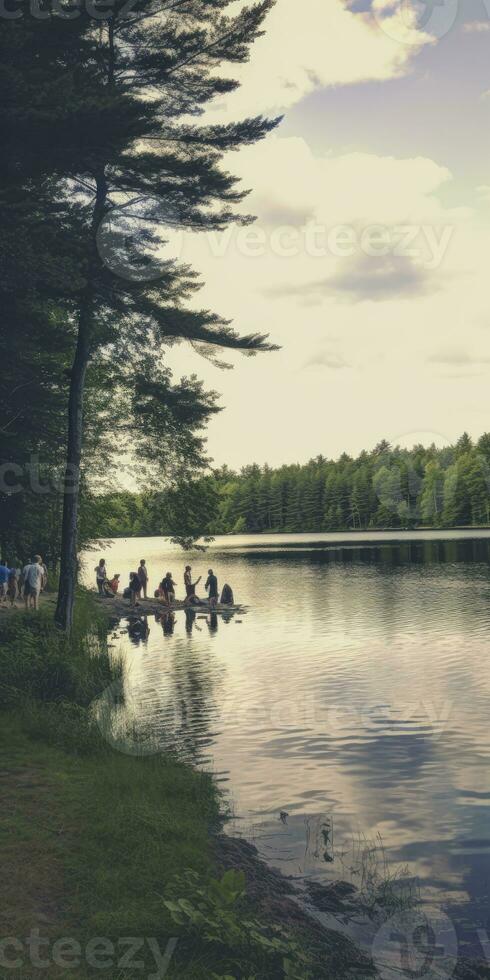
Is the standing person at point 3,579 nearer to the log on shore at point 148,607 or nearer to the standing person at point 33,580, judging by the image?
the standing person at point 33,580

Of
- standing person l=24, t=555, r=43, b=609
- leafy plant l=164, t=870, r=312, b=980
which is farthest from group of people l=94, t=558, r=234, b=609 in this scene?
leafy plant l=164, t=870, r=312, b=980

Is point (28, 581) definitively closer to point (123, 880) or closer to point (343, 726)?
point (343, 726)

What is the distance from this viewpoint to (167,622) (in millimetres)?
34844

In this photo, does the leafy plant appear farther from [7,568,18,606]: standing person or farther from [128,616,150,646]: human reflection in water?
[128,616,150,646]: human reflection in water

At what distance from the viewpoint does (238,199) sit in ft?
62.7

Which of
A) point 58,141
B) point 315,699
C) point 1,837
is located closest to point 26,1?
point 58,141

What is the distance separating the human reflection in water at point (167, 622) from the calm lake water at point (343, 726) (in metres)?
0.17

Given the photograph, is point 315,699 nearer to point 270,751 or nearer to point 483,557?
point 270,751

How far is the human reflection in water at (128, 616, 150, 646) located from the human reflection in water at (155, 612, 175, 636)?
2.22 feet

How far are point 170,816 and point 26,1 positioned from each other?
13.5m

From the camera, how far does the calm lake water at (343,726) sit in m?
9.90

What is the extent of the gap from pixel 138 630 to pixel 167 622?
9.21ft

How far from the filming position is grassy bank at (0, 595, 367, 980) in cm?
586

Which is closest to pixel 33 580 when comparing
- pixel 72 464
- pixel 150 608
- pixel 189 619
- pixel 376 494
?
pixel 72 464
